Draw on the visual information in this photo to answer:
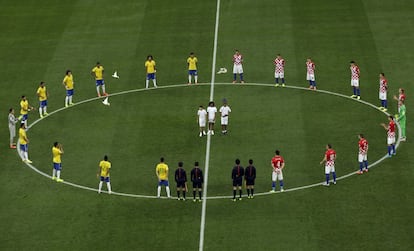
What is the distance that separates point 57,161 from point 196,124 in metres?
8.47

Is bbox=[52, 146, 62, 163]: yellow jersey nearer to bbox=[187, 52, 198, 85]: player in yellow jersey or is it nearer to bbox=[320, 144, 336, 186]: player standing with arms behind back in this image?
bbox=[320, 144, 336, 186]: player standing with arms behind back

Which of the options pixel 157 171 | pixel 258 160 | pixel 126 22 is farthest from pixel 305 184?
pixel 126 22

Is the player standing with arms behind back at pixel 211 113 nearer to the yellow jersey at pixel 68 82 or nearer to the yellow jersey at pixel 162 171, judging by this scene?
the yellow jersey at pixel 162 171

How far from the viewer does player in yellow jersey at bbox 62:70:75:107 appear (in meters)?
51.9

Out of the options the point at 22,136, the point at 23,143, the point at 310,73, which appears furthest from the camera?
the point at 310,73

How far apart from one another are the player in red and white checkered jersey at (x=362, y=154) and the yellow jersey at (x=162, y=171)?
28.2ft

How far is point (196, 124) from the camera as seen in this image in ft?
162

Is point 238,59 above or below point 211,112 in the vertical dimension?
above

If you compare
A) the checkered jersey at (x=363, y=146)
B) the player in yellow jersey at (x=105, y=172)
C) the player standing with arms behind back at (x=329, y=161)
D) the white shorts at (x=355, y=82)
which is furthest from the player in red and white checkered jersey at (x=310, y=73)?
the player in yellow jersey at (x=105, y=172)

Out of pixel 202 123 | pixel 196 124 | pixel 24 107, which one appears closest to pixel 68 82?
pixel 24 107

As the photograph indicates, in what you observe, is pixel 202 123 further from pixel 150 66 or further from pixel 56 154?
pixel 56 154

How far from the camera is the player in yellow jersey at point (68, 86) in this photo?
5191 cm

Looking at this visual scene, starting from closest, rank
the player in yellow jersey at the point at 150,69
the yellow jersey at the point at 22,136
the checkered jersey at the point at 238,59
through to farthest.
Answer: the yellow jersey at the point at 22,136 → the player in yellow jersey at the point at 150,69 → the checkered jersey at the point at 238,59

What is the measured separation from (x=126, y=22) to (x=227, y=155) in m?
20.1
